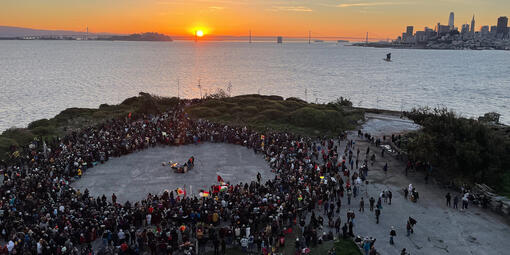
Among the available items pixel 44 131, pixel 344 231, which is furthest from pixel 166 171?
pixel 44 131

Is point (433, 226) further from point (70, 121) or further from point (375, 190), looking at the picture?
point (70, 121)

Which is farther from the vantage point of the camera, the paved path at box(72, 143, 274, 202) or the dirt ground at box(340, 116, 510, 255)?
the paved path at box(72, 143, 274, 202)

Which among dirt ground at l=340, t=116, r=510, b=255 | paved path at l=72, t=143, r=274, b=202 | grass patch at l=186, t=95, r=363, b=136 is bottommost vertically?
dirt ground at l=340, t=116, r=510, b=255

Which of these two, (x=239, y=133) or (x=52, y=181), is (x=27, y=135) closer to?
(x=52, y=181)

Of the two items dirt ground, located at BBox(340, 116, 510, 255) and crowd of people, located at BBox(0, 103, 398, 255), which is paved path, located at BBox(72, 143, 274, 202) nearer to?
crowd of people, located at BBox(0, 103, 398, 255)

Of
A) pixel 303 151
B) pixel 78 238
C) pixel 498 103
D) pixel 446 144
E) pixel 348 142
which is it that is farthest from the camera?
pixel 498 103

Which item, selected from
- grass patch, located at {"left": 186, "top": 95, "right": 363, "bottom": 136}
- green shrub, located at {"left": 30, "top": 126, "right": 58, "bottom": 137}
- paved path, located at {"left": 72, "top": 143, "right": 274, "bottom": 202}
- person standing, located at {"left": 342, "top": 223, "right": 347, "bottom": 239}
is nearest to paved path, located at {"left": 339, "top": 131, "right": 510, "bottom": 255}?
person standing, located at {"left": 342, "top": 223, "right": 347, "bottom": 239}

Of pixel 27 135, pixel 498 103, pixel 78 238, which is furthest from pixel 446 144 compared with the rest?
pixel 498 103

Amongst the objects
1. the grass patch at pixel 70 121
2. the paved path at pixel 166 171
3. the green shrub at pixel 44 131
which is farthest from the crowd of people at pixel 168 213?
the green shrub at pixel 44 131
